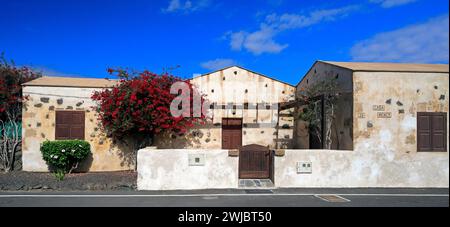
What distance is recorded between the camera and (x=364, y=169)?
323 inches

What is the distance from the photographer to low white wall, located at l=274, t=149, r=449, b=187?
8.08 meters

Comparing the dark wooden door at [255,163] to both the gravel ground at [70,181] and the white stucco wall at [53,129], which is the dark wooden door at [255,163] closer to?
the gravel ground at [70,181]

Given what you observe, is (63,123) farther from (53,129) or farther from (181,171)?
(181,171)

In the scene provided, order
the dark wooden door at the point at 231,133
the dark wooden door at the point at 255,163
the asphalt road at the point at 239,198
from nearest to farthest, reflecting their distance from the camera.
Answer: the asphalt road at the point at 239,198, the dark wooden door at the point at 255,163, the dark wooden door at the point at 231,133

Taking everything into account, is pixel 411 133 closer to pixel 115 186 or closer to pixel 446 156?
pixel 446 156

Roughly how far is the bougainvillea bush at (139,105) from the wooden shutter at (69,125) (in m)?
1.00

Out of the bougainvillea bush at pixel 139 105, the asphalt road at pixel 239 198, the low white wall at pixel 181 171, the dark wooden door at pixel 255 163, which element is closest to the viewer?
the asphalt road at pixel 239 198

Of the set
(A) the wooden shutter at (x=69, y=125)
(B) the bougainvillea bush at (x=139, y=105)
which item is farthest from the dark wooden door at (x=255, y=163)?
(A) the wooden shutter at (x=69, y=125)

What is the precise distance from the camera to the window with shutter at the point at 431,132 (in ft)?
26.8

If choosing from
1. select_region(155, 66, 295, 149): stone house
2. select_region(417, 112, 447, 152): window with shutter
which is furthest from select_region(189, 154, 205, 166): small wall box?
select_region(417, 112, 447, 152): window with shutter

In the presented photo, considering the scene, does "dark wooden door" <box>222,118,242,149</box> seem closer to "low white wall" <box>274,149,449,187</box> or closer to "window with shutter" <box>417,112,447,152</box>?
"low white wall" <box>274,149,449,187</box>

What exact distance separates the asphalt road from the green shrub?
7.75 ft

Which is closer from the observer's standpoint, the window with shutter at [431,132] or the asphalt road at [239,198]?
the asphalt road at [239,198]
